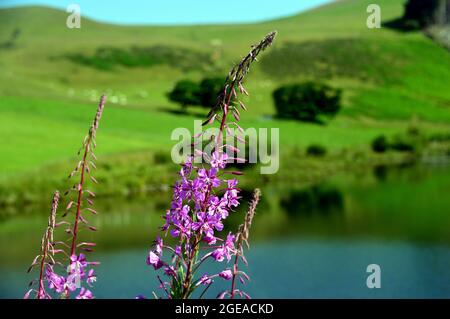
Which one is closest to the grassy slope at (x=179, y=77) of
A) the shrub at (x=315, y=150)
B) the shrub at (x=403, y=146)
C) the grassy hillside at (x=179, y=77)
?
the grassy hillside at (x=179, y=77)

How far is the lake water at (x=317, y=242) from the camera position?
79.1ft

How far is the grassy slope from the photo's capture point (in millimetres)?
60438

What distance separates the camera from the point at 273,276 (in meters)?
25.0

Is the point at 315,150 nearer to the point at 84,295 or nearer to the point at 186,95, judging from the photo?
the point at 186,95

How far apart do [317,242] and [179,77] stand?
74789 mm

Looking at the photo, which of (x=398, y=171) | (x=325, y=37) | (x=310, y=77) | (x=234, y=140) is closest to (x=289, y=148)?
(x=398, y=171)

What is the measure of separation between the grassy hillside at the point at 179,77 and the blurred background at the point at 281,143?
338 millimetres

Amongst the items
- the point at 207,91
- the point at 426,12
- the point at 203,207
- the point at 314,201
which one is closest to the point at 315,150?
the point at 314,201

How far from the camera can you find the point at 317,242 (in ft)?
103

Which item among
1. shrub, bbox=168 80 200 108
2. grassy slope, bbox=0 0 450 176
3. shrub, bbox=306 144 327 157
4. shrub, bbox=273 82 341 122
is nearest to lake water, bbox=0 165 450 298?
grassy slope, bbox=0 0 450 176

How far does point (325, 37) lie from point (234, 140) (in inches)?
5162

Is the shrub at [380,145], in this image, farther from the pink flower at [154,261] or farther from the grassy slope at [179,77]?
the pink flower at [154,261]

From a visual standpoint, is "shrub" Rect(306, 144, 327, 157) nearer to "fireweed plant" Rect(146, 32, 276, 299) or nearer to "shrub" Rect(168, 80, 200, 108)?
"shrub" Rect(168, 80, 200, 108)

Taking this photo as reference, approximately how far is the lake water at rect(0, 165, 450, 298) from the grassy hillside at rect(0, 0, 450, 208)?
9.04 metres
